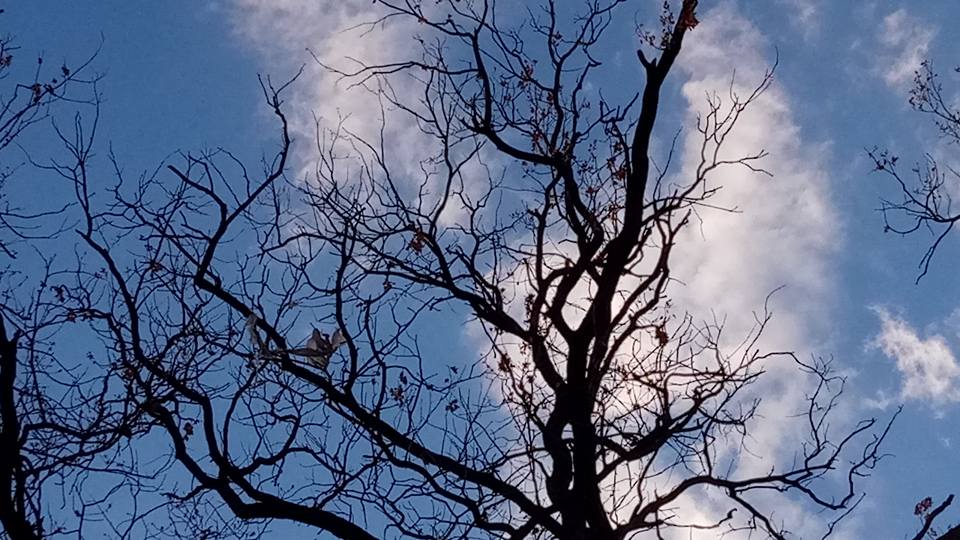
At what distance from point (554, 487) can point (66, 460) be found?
3044 millimetres

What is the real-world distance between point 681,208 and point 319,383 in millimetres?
2727

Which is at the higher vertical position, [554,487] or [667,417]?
[667,417]

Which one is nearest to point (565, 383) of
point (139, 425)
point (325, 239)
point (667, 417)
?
point (667, 417)

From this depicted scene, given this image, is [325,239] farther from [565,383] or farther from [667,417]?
[667,417]

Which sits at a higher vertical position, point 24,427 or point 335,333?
point 335,333

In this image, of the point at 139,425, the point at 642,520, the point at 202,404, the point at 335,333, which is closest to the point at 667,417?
the point at 642,520

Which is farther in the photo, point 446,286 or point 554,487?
point 446,286

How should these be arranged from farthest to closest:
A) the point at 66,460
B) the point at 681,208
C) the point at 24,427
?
the point at 681,208 < the point at 66,460 < the point at 24,427

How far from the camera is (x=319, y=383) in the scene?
7016 mm

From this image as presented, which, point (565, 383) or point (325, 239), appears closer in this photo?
point (565, 383)

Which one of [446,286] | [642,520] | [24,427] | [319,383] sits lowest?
[642,520]

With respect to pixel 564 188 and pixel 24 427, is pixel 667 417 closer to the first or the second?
pixel 564 188

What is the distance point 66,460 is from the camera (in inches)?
266

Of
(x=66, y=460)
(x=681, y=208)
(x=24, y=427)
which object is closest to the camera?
(x=24, y=427)
